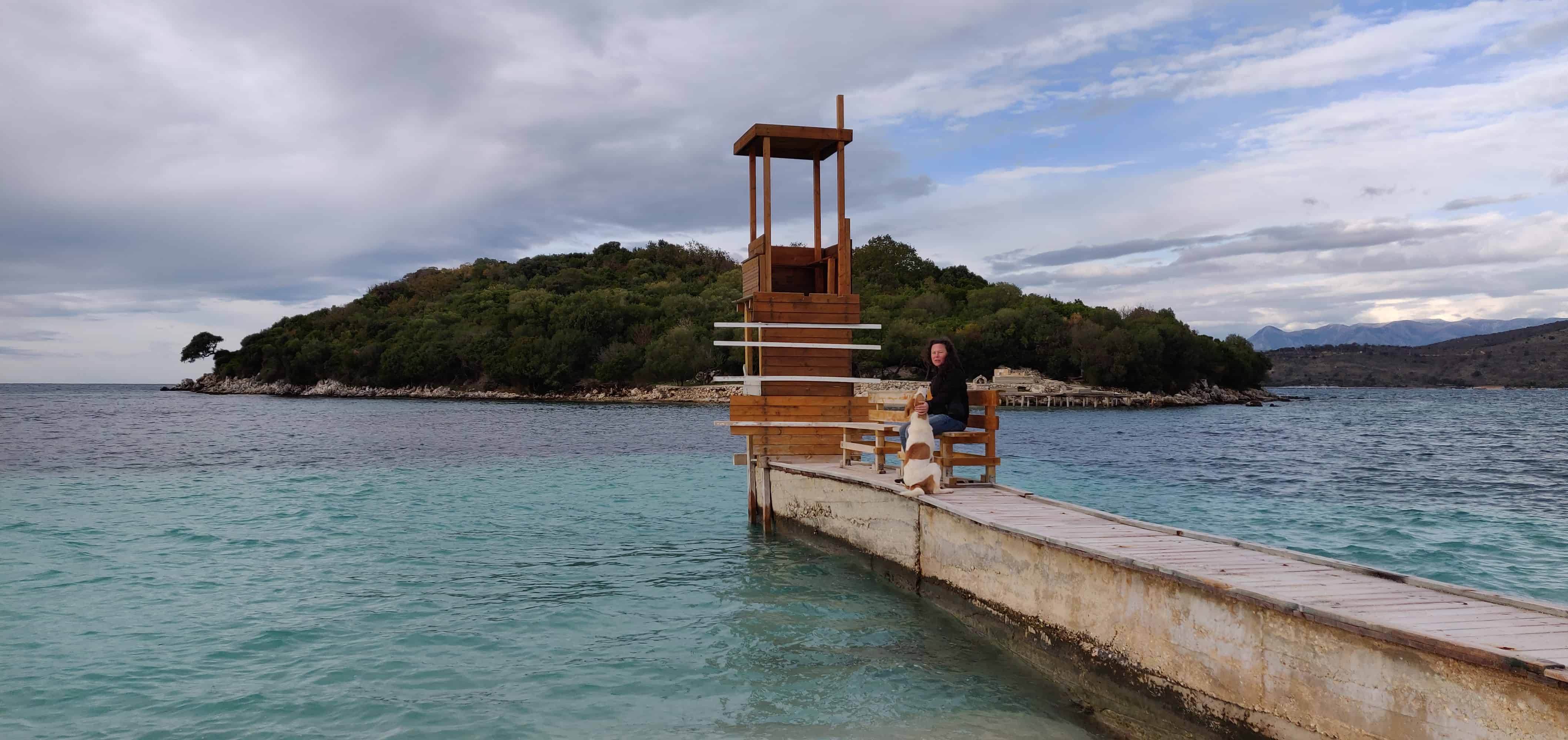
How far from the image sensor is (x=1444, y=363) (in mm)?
164750

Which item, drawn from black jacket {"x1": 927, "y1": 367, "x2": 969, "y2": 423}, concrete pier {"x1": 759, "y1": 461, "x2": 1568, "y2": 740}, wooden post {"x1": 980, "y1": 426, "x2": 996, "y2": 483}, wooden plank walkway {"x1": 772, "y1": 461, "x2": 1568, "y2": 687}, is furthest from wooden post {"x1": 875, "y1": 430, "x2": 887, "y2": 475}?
wooden plank walkway {"x1": 772, "y1": 461, "x2": 1568, "y2": 687}

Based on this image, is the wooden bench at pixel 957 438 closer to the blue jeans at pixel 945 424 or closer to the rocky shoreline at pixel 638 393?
the blue jeans at pixel 945 424

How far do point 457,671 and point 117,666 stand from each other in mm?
3044

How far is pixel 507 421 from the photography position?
49.5 metres

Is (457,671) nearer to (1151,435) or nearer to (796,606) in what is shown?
(796,606)

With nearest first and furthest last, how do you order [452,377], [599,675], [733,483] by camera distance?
[599,675]
[733,483]
[452,377]

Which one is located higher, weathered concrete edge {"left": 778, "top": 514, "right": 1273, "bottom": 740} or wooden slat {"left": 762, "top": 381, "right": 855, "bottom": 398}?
wooden slat {"left": 762, "top": 381, "right": 855, "bottom": 398}

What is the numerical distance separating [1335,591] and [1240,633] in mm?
717

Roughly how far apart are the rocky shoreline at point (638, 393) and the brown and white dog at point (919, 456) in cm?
5704

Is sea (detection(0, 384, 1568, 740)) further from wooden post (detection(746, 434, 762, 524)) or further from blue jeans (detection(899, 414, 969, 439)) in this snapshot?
blue jeans (detection(899, 414, 969, 439))

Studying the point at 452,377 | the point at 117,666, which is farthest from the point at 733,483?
the point at 452,377

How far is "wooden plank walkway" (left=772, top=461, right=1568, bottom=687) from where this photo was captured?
4.28 metres

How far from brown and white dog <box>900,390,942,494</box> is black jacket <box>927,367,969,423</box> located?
53 centimetres

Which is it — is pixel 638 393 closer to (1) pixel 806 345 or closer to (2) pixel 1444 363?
(1) pixel 806 345
